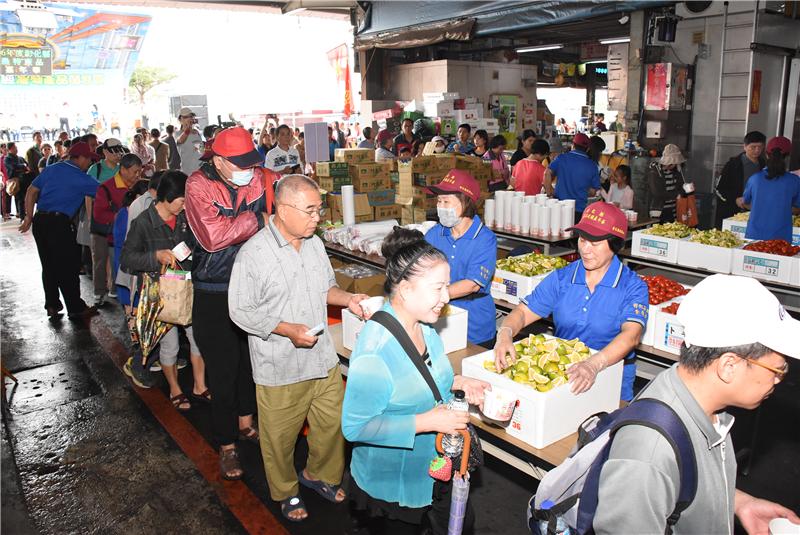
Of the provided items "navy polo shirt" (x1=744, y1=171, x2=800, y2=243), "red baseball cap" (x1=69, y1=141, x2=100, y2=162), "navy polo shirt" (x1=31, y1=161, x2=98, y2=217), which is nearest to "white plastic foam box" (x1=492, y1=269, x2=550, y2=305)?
"navy polo shirt" (x1=744, y1=171, x2=800, y2=243)

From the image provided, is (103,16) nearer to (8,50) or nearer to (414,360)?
(8,50)

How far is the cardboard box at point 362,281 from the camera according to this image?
18.9 ft

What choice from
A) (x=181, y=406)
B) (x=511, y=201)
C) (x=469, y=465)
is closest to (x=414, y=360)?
(x=469, y=465)

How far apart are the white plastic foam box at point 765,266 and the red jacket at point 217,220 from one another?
165 inches

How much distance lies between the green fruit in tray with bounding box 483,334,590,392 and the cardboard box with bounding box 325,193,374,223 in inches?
219

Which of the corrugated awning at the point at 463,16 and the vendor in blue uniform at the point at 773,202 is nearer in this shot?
the vendor in blue uniform at the point at 773,202

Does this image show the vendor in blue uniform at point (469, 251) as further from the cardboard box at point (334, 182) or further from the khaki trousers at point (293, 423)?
the cardboard box at point (334, 182)

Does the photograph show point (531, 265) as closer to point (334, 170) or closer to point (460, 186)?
point (460, 186)

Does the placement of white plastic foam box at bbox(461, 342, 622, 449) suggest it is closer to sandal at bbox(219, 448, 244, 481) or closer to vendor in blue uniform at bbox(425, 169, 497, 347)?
vendor in blue uniform at bbox(425, 169, 497, 347)

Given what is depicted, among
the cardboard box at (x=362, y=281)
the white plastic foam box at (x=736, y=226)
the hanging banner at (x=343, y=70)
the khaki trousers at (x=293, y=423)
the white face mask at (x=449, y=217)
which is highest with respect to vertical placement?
the hanging banner at (x=343, y=70)

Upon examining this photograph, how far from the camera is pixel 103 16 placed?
20016 mm

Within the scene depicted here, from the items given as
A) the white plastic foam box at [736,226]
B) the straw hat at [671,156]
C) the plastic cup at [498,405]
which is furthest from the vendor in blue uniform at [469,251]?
the straw hat at [671,156]

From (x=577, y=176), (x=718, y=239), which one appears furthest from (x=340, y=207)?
(x=718, y=239)

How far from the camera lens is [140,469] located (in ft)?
14.0
